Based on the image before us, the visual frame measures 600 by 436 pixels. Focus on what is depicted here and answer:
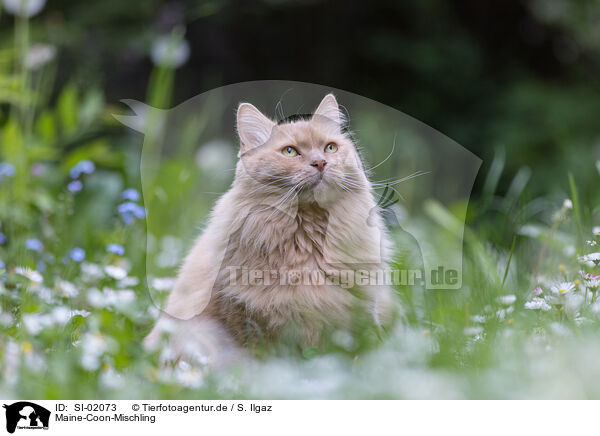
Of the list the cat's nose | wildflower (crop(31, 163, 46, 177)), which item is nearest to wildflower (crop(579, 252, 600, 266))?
the cat's nose

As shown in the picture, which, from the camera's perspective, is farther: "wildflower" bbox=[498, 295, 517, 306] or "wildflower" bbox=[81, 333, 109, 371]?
"wildflower" bbox=[498, 295, 517, 306]

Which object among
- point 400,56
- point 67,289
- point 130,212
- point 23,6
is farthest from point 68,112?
point 400,56

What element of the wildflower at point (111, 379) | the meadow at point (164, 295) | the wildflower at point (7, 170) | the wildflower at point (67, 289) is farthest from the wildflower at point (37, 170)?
the wildflower at point (111, 379)

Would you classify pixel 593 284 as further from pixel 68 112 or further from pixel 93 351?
pixel 68 112

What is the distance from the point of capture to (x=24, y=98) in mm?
3109

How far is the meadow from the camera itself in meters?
1.50

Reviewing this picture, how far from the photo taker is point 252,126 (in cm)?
179

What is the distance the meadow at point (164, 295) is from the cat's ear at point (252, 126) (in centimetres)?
25

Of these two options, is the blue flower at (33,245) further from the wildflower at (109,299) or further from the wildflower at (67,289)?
the wildflower at (109,299)

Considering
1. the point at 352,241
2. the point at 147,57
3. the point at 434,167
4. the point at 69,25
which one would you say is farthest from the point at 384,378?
the point at 147,57

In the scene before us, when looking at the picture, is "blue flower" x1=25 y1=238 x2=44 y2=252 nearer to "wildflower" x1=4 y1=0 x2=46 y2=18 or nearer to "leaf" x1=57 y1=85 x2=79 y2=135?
"leaf" x1=57 y1=85 x2=79 y2=135
